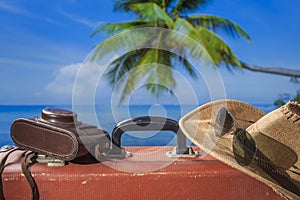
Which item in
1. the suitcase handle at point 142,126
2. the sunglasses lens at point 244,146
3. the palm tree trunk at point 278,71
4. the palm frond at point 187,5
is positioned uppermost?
the palm frond at point 187,5

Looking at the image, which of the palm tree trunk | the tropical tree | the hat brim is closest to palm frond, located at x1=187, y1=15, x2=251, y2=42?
the tropical tree

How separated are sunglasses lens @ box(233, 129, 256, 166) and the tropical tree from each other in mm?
5777

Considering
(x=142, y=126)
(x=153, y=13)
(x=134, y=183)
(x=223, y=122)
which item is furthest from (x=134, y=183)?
(x=153, y=13)

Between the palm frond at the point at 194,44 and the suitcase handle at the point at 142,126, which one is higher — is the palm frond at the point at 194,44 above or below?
above

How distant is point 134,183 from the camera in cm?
77

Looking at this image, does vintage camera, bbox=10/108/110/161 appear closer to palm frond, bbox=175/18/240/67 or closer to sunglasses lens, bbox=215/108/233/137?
sunglasses lens, bbox=215/108/233/137

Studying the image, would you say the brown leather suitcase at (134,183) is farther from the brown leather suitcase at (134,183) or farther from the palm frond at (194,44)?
the palm frond at (194,44)

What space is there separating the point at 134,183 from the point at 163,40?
7044 mm

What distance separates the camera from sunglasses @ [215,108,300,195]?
78 centimetres

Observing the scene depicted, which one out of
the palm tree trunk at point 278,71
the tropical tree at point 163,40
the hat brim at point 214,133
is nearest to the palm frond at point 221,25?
the tropical tree at point 163,40

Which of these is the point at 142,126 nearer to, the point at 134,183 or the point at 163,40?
the point at 134,183

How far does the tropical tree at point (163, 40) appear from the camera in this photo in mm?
7301

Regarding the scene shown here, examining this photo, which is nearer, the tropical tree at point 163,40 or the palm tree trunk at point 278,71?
the tropical tree at point 163,40

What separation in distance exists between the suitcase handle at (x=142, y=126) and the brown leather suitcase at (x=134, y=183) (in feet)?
0.27
